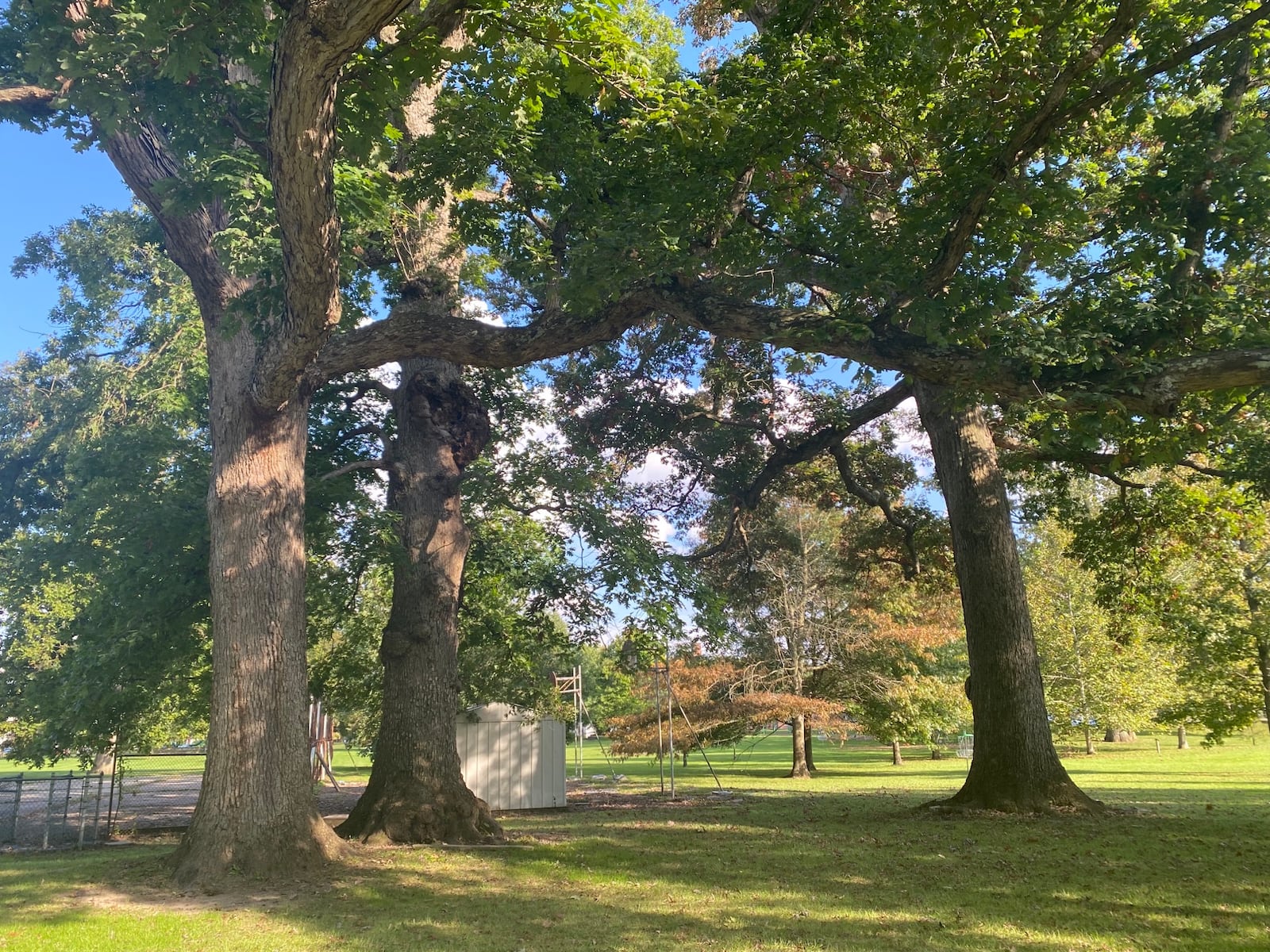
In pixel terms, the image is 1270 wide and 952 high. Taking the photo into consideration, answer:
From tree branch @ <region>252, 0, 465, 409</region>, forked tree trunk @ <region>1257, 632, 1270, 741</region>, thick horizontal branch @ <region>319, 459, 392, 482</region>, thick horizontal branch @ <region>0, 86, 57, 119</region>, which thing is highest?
thick horizontal branch @ <region>0, 86, 57, 119</region>

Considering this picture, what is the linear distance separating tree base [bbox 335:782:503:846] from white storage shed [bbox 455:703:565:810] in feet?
Result: 23.5

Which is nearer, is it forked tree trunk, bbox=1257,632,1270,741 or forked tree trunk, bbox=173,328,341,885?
forked tree trunk, bbox=173,328,341,885

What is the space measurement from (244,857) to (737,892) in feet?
15.8

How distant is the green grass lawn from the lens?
226 inches

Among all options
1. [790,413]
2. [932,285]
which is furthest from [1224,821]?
[790,413]

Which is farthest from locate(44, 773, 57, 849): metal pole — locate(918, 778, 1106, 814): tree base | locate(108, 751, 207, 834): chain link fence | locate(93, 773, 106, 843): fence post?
locate(918, 778, 1106, 814): tree base

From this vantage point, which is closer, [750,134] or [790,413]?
[750,134]

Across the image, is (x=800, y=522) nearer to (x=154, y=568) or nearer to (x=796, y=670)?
(x=796, y=670)

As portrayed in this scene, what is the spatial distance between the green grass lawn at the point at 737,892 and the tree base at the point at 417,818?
0.69 metres

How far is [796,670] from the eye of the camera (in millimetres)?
27438

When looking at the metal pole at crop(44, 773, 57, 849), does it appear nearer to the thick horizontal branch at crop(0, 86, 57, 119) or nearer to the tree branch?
the tree branch

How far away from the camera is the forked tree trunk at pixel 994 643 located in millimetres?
12062

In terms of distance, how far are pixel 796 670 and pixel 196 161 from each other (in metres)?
23.4

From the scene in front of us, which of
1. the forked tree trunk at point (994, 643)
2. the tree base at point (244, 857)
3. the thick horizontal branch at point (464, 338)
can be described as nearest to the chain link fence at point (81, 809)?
the tree base at point (244, 857)
